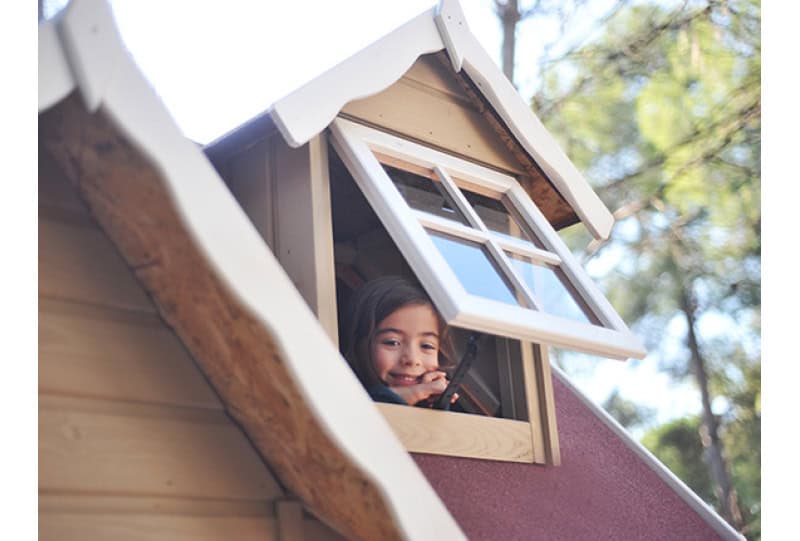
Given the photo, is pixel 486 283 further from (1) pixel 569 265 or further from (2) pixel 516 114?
A: (2) pixel 516 114

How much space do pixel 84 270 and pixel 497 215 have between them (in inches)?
61.6

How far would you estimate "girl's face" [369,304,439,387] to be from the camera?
3.56m

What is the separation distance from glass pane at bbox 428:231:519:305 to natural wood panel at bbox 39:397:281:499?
29.6 inches

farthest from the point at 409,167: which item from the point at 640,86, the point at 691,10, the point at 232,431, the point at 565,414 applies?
the point at 640,86

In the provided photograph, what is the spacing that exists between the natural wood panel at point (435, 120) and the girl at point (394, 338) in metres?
0.54

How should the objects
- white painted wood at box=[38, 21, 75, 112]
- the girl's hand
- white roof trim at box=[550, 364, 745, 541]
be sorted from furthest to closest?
white roof trim at box=[550, 364, 745, 541] < the girl's hand < white painted wood at box=[38, 21, 75, 112]

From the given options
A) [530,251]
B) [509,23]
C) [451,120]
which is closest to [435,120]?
[451,120]

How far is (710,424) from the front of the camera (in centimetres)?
1209

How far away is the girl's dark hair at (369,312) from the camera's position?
3.66 metres

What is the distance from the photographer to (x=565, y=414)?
4238 millimetres

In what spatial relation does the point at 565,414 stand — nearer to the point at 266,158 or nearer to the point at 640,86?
the point at 266,158

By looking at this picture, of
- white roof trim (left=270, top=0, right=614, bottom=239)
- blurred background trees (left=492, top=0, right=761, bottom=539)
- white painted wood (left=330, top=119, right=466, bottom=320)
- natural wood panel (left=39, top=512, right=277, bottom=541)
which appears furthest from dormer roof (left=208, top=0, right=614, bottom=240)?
blurred background trees (left=492, top=0, right=761, bottom=539)

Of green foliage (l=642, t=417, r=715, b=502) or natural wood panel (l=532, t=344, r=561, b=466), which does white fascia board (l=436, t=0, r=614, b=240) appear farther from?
green foliage (l=642, t=417, r=715, b=502)

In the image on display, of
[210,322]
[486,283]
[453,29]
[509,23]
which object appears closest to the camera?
[210,322]
